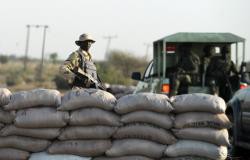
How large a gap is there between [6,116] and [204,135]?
2.39m

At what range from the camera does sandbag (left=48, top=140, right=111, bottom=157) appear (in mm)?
7566

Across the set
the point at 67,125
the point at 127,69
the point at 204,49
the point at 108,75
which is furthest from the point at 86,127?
the point at 127,69

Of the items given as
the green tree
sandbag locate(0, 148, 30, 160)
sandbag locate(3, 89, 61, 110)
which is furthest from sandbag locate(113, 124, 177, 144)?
the green tree

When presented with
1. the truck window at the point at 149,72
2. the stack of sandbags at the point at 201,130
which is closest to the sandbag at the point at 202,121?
the stack of sandbags at the point at 201,130

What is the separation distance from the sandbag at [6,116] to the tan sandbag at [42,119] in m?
0.13

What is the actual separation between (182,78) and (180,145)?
6023mm

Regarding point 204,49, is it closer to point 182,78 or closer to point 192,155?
point 182,78

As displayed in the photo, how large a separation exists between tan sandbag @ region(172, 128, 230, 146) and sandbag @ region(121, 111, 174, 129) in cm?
13

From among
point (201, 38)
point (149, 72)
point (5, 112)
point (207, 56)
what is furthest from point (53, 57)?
point (5, 112)

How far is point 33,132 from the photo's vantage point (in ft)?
25.2

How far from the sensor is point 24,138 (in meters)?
7.78

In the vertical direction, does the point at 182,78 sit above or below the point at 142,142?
above

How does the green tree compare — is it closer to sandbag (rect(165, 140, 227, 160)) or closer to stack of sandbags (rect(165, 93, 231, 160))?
stack of sandbags (rect(165, 93, 231, 160))

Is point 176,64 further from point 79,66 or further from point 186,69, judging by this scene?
point 79,66
